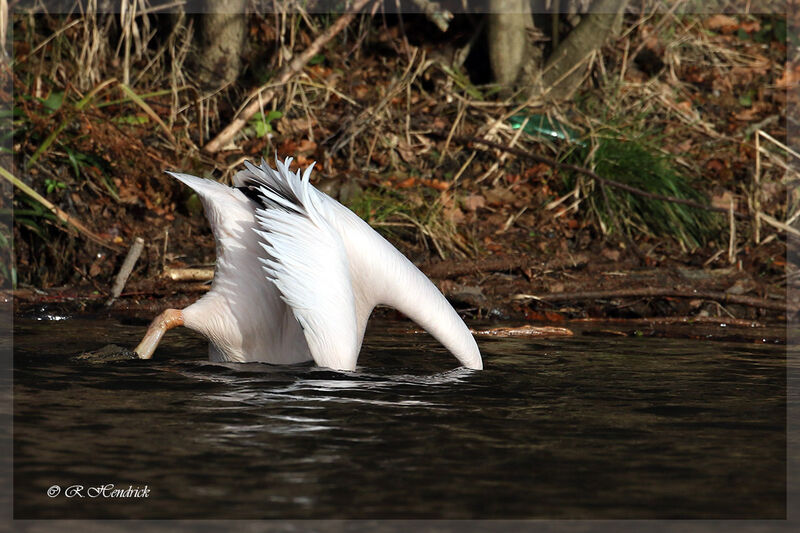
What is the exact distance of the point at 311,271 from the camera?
4305 millimetres

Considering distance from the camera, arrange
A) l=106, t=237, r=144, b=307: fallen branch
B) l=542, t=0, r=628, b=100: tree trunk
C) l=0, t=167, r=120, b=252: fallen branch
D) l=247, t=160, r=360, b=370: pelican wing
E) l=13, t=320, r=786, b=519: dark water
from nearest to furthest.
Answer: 1. l=13, t=320, r=786, b=519: dark water
2. l=247, t=160, r=360, b=370: pelican wing
3. l=106, t=237, r=144, b=307: fallen branch
4. l=0, t=167, r=120, b=252: fallen branch
5. l=542, t=0, r=628, b=100: tree trunk

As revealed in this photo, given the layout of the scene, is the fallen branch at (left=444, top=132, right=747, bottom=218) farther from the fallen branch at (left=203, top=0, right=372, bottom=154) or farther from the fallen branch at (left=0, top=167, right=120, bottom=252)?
the fallen branch at (left=0, top=167, right=120, bottom=252)

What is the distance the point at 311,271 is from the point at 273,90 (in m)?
5.15

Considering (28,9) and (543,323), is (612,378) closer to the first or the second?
(543,323)

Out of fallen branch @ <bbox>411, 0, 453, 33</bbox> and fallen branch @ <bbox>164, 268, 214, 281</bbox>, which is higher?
fallen branch @ <bbox>411, 0, 453, 33</bbox>

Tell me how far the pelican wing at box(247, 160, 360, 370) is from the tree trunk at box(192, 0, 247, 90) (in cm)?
551

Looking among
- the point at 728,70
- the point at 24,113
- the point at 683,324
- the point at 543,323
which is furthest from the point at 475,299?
the point at 728,70

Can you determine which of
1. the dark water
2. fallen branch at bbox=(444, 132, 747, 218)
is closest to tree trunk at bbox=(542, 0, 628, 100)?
fallen branch at bbox=(444, 132, 747, 218)

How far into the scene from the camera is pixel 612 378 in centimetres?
488

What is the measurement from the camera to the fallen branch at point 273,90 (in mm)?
8781

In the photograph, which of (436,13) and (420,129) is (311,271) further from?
(436,13)

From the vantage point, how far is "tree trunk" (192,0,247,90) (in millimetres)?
9711

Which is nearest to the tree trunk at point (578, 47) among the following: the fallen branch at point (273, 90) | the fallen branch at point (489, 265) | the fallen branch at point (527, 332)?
the fallen branch at point (273, 90)

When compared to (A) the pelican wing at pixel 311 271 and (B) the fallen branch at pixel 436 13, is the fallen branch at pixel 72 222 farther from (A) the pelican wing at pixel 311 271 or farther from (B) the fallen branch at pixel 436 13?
(B) the fallen branch at pixel 436 13
